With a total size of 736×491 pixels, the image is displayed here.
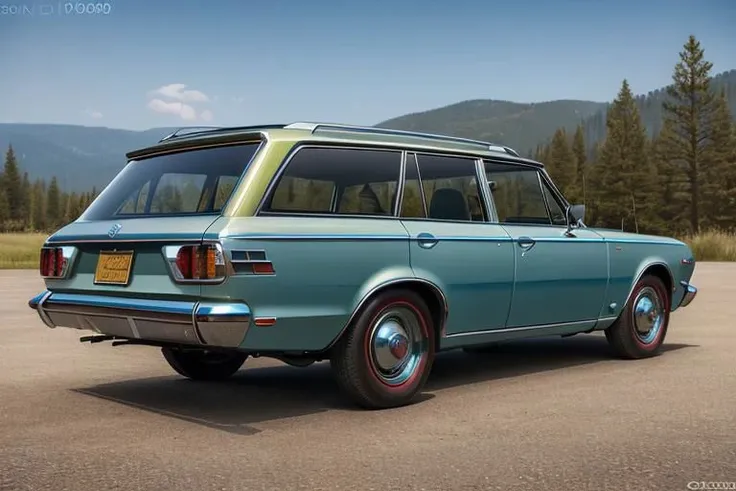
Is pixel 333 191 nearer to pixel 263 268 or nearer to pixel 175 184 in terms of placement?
pixel 263 268

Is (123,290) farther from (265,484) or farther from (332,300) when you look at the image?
(265,484)

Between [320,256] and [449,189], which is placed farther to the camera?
[449,189]

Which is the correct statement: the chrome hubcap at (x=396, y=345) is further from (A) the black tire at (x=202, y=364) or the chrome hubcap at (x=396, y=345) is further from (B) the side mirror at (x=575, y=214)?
(B) the side mirror at (x=575, y=214)

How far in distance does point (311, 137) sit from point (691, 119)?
6853cm

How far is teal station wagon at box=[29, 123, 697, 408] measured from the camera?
4648 mm

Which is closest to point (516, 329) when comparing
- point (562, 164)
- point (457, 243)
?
point (457, 243)

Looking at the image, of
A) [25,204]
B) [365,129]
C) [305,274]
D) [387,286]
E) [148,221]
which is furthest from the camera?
[25,204]

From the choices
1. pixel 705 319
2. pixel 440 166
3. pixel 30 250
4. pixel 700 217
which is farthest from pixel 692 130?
pixel 440 166

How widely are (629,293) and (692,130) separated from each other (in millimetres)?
67088

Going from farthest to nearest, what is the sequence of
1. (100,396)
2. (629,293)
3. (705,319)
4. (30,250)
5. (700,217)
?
(700,217) < (30,250) < (705,319) < (629,293) < (100,396)

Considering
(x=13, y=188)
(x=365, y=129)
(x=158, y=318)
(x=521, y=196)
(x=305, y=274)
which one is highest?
(x=13, y=188)

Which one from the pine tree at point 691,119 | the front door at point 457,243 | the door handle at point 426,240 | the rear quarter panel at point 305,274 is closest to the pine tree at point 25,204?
the pine tree at point 691,119

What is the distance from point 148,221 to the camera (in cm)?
509

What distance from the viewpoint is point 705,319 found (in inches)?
427
